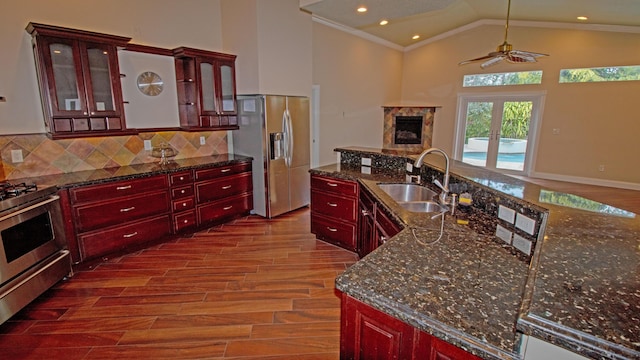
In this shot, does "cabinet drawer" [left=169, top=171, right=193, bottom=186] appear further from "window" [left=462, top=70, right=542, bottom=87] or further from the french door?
"window" [left=462, top=70, right=542, bottom=87]

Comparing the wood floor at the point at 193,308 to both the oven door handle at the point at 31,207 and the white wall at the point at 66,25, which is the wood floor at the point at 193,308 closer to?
the oven door handle at the point at 31,207

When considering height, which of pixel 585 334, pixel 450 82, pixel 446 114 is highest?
pixel 450 82

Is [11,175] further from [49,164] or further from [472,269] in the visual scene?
[472,269]

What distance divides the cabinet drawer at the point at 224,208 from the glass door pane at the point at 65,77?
1660 mm

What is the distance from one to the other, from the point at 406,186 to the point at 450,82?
19.9 feet

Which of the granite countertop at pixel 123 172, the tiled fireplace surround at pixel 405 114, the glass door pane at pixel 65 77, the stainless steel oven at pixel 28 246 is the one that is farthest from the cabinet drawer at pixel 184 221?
the tiled fireplace surround at pixel 405 114

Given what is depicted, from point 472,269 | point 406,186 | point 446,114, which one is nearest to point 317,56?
point 406,186

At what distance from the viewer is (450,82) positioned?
795 centimetres

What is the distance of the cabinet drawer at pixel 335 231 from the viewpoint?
3.33 metres

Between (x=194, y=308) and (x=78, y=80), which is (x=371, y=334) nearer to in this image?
(x=194, y=308)

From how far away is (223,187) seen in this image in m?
4.22

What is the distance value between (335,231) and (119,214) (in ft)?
7.37

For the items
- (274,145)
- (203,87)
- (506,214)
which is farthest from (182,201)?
(506,214)

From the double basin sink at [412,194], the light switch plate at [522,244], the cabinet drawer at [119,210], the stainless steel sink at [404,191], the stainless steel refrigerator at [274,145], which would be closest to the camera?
the light switch plate at [522,244]
